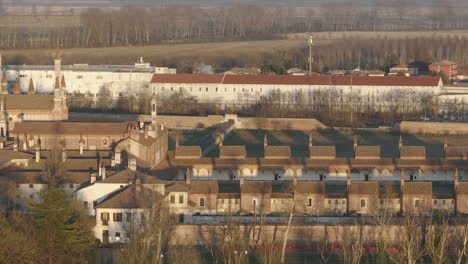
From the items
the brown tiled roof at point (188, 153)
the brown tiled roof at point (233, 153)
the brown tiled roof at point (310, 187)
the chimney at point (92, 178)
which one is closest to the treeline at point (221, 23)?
the brown tiled roof at point (188, 153)

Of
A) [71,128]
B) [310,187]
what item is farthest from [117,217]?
[71,128]

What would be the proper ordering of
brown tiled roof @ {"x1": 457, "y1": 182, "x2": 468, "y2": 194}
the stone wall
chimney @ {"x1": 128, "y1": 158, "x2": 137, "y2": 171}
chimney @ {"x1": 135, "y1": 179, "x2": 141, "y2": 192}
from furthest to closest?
the stone wall, chimney @ {"x1": 128, "y1": 158, "x2": 137, "y2": 171}, brown tiled roof @ {"x1": 457, "y1": 182, "x2": 468, "y2": 194}, chimney @ {"x1": 135, "y1": 179, "x2": 141, "y2": 192}

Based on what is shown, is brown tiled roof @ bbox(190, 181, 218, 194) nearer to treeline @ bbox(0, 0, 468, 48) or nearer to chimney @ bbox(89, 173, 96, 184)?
chimney @ bbox(89, 173, 96, 184)

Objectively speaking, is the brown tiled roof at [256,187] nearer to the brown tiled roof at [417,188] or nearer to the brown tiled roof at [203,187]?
the brown tiled roof at [203,187]

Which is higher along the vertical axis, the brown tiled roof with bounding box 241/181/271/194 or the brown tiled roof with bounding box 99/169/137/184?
the brown tiled roof with bounding box 99/169/137/184

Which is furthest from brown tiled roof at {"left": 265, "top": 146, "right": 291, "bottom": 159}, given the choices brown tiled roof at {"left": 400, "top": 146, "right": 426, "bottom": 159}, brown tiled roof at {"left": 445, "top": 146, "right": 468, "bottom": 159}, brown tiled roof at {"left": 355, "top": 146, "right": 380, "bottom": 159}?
brown tiled roof at {"left": 445, "top": 146, "right": 468, "bottom": 159}

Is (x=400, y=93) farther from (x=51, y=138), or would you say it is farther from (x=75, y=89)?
(x=51, y=138)
